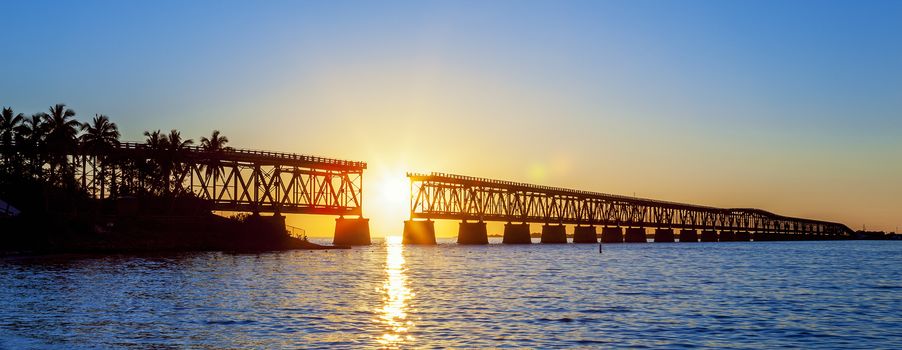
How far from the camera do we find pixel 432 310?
37062 millimetres

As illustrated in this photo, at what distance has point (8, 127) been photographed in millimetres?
98688

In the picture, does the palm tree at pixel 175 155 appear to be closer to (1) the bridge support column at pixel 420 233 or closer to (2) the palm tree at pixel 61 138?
(2) the palm tree at pixel 61 138

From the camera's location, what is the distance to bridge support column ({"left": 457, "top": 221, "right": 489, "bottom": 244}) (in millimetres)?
190625

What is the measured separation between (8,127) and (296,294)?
70438mm

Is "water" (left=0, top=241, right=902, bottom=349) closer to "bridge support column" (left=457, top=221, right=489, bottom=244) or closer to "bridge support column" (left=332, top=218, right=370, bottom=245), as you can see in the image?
"bridge support column" (left=332, top=218, right=370, bottom=245)

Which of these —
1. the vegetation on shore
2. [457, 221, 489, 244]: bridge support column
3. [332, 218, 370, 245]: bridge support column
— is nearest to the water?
the vegetation on shore

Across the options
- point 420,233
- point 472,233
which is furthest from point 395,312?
→ point 472,233

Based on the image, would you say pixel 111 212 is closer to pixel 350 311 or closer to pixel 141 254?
pixel 141 254

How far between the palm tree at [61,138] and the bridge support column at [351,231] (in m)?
49.6

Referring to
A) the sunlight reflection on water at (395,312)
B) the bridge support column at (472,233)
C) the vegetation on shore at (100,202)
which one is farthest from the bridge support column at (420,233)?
the sunlight reflection on water at (395,312)

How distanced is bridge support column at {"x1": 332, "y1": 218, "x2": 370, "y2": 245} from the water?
8330 cm

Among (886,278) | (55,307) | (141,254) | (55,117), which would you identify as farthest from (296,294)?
(55,117)

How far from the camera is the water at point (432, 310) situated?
2767cm

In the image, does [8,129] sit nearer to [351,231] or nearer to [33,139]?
[33,139]
